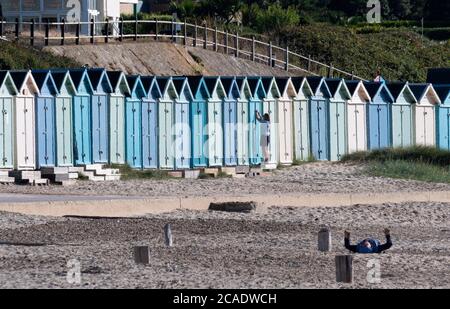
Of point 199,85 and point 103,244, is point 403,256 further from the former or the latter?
point 199,85

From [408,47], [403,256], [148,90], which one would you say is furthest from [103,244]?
[408,47]

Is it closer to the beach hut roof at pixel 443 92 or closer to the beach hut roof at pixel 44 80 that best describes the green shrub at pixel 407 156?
the beach hut roof at pixel 443 92

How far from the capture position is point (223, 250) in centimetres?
1866

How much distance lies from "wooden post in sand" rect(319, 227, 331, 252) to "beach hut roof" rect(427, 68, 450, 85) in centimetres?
2465

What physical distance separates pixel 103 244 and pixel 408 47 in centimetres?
4929

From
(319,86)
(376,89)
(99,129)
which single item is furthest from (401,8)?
(99,129)

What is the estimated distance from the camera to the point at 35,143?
2973 cm

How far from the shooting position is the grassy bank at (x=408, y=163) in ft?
107

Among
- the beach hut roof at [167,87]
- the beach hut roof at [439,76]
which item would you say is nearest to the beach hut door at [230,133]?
the beach hut roof at [167,87]

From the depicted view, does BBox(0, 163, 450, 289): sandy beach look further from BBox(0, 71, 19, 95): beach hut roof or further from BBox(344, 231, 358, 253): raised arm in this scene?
BBox(0, 71, 19, 95): beach hut roof

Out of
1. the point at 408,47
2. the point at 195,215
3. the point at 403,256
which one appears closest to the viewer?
the point at 403,256

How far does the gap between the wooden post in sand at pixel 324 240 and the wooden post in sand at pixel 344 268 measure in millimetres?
3247
